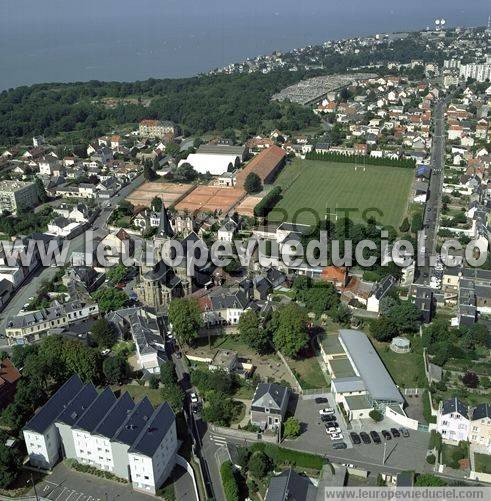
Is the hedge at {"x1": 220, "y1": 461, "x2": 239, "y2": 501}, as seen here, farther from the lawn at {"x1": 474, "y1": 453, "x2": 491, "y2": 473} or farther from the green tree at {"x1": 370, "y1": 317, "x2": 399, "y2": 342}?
the green tree at {"x1": 370, "y1": 317, "x2": 399, "y2": 342}

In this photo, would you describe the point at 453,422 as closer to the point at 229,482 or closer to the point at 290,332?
the point at 290,332

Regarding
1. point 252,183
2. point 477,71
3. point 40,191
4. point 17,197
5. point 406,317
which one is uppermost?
point 477,71

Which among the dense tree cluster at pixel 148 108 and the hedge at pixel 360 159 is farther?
the dense tree cluster at pixel 148 108

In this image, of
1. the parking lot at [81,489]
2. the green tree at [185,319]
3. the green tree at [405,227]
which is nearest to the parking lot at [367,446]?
the parking lot at [81,489]

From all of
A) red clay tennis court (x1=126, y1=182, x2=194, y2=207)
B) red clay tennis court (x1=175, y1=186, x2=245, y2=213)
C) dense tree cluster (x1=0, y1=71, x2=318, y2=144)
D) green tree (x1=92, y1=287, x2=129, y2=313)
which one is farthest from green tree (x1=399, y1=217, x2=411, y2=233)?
dense tree cluster (x1=0, y1=71, x2=318, y2=144)

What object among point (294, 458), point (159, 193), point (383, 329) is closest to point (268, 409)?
point (294, 458)

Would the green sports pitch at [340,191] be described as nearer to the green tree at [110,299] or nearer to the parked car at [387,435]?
the green tree at [110,299]
